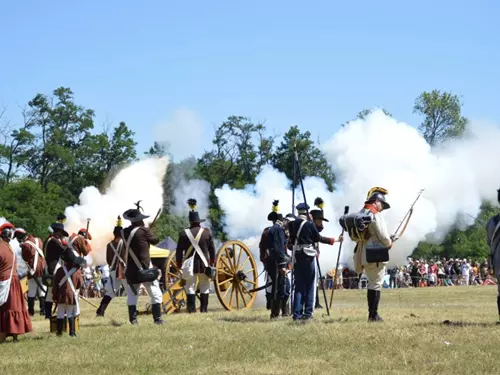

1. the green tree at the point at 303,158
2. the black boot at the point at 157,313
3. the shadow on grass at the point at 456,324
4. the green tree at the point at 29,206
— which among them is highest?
the green tree at the point at 303,158

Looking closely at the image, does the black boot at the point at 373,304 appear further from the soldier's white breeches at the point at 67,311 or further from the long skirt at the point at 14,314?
the long skirt at the point at 14,314

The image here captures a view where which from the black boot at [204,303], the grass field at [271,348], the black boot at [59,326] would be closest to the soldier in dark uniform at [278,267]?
the grass field at [271,348]

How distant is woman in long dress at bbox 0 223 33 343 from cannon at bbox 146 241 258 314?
4221 mm

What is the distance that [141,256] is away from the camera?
1302cm

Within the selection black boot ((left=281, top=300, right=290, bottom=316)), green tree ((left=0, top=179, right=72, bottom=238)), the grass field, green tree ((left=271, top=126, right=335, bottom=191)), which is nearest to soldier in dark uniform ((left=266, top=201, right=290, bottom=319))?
black boot ((left=281, top=300, right=290, bottom=316))

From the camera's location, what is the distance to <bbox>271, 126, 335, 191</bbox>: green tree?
162 ft

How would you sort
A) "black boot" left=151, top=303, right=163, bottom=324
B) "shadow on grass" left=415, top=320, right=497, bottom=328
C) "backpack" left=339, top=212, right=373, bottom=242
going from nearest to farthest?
"shadow on grass" left=415, top=320, right=497, bottom=328
"backpack" left=339, top=212, right=373, bottom=242
"black boot" left=151, top=303, right=163, bottom=324

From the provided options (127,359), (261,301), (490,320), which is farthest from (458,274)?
(127,359)

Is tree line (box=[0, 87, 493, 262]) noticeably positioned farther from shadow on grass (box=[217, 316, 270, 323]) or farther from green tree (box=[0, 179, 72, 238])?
shadow on grass (box=[217, 316, 270, 323])

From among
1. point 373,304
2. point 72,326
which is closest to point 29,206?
point 72,326

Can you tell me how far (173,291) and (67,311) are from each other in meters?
4.15

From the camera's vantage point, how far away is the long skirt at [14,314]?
38.9ft

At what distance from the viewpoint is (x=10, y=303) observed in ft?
39.2

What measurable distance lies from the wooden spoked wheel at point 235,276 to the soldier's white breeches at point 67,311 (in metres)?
4.09
